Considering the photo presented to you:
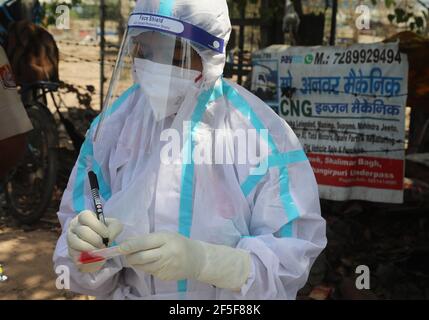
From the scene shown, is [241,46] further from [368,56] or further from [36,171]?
[36,171]

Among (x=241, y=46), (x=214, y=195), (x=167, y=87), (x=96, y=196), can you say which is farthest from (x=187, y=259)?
(x=241, y=46)

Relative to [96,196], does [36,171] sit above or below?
below

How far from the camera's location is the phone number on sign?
3891 mm

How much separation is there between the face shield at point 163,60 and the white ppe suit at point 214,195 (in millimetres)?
22

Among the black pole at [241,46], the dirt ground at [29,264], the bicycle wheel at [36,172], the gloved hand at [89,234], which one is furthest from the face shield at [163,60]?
the black pole at [241,46]

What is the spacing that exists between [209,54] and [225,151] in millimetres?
284

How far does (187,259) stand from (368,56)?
Result: 10.1 ft

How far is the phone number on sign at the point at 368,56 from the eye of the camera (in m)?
3.89

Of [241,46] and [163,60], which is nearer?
[163,60]

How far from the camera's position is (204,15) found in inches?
58.7

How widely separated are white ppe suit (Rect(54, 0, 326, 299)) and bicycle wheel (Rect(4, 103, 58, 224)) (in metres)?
3.07

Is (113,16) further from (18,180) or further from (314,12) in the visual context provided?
(18,180)

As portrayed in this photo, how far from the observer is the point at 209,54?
60.2 inches

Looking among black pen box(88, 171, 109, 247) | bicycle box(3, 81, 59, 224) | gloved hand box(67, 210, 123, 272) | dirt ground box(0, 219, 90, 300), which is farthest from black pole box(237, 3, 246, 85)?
gloved hand box(67, 210, 123, 272)
